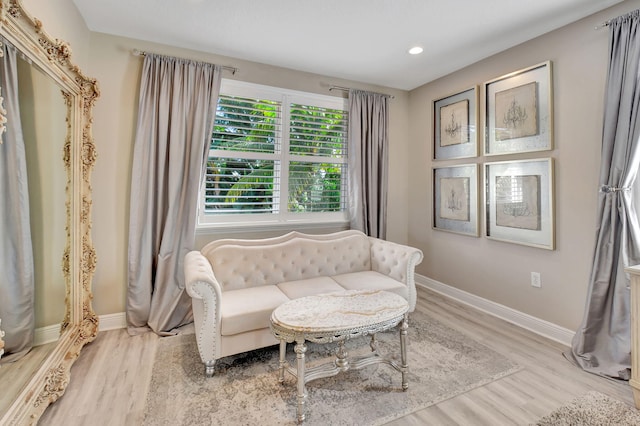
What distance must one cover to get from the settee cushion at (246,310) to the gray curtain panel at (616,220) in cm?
225

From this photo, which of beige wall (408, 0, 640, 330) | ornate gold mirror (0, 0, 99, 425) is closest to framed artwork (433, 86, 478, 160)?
beige wall (408, 0, 640, 330)

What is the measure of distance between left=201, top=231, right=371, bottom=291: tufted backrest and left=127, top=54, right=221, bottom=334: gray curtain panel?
0.37 m

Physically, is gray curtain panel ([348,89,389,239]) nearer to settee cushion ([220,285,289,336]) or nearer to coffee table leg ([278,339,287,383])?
settee cushion ([220,285,289,336])

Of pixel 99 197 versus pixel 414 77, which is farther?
pixel 414 77

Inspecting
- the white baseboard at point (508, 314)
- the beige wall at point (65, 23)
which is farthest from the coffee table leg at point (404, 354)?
the beige wall at point (65, 23)

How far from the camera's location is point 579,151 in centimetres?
244

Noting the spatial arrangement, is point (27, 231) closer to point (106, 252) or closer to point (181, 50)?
point (106, 252)

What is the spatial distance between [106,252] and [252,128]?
1.77 metres

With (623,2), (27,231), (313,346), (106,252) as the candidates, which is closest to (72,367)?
(106,252)

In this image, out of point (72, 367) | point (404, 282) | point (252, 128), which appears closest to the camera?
point (72, 367)

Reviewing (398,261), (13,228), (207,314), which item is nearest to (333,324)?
(207,314)

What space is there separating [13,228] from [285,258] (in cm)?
189

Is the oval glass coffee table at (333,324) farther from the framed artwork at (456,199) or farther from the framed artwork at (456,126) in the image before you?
the framed artwork at (456,126)

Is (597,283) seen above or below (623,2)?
below
